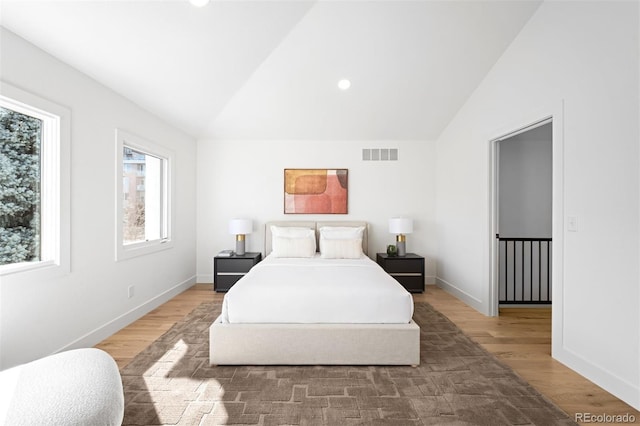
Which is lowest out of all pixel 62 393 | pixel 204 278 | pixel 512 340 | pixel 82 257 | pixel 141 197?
pixel 512 340

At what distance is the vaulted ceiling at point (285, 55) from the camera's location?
2461 millimetres

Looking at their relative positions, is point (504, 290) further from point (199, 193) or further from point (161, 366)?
point (199, 193)

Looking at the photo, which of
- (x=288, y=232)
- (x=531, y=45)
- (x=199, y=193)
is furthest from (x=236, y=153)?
(x=531, y=45)

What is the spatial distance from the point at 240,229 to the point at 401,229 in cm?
237

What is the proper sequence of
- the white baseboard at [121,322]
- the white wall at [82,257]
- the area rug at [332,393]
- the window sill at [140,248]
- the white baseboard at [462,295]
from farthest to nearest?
the white baseboard at [462,295] → the window sill at [140,248] → the white baseboard at [121,322] → the white wall at [82,257] → the area rug at [332,393]

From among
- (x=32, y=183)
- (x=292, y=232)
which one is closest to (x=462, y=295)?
(x=292, y=232)

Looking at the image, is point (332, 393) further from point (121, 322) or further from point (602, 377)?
point (121, 322)

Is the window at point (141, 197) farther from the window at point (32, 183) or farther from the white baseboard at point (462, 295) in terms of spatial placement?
the white baseboard at point (462, 295)

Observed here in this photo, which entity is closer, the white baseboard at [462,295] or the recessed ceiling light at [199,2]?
the recessed ceiling light at [199,2]

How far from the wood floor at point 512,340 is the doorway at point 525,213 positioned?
51 centimetres

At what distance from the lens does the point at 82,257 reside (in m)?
2.81

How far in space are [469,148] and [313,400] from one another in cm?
352

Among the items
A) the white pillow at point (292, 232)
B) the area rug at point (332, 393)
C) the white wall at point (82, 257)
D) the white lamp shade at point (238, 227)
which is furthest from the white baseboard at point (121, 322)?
the white pillow at point (292, 232)

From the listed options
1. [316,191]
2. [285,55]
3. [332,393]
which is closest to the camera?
[332,393]
